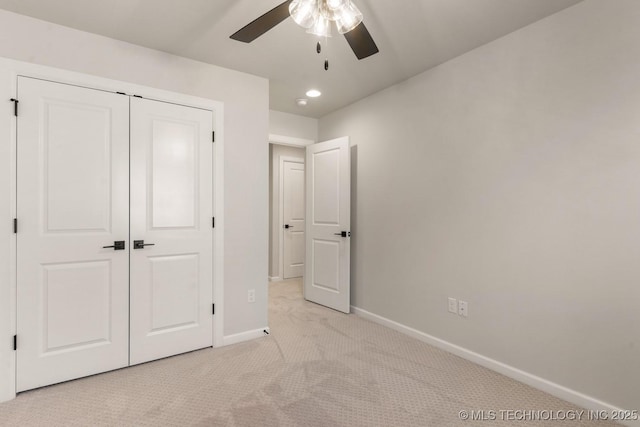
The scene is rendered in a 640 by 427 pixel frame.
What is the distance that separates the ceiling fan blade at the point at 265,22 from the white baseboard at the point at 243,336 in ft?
7.80

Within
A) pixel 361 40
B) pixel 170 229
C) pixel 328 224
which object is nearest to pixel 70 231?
pixel 170 229

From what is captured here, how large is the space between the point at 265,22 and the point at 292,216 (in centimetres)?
411

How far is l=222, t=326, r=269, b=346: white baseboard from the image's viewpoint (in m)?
2.80

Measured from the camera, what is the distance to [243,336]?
2.88 metres

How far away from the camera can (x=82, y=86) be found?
2234 millimetres

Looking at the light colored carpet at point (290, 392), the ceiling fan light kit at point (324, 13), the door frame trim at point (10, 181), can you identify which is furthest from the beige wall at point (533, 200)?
the door frame trim at point (10, 181)

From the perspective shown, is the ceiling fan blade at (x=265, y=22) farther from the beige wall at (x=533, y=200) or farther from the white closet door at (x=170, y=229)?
the beige wall at (x=533, y=200)

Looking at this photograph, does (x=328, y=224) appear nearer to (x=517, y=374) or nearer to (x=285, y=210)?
(x=285, y=210)

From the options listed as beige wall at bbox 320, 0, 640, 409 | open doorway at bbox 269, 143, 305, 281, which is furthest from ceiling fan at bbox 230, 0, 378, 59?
open doorway at bbox 269, 143, 305, 281

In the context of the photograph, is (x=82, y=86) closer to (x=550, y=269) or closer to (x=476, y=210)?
(x=476, y=210)

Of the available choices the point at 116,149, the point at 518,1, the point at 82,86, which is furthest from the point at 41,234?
the point at 518,1

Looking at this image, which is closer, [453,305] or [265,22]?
[265,22]

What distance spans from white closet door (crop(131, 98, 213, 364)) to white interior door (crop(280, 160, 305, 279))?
2736 mm

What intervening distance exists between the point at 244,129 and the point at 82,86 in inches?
47.7
